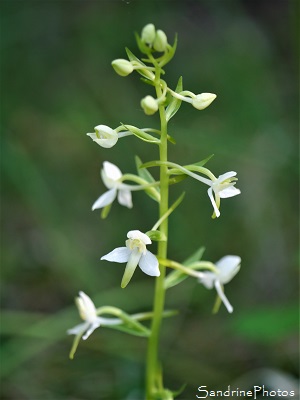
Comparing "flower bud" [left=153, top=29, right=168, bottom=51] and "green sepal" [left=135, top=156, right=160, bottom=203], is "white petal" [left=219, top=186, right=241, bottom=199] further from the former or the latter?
"flower bud" [left=153, top=29, right=168, bottom=51]

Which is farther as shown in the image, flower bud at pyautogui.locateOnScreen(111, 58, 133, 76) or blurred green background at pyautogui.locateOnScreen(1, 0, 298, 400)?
blurred green background at pyautogui.locateOnScreen(1, 0, 298, 400)

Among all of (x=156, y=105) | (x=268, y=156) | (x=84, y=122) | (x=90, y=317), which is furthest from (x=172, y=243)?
(x=156, y=105)

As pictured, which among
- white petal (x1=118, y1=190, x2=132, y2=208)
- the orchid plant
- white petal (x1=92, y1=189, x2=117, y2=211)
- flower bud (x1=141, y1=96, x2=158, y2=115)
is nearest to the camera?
flower bud (x1=141, y1=96, x2=158, y2=115)

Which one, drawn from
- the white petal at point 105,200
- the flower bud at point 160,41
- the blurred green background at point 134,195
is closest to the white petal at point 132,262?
the white petal at point 105,200

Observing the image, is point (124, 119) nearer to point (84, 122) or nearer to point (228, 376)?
point (84, 122)

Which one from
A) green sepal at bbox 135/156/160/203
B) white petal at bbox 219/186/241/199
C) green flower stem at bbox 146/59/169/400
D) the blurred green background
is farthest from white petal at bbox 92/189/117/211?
the blurred green background

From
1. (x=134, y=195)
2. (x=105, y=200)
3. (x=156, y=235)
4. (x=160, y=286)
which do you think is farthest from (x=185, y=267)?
(x=134, y=195)
